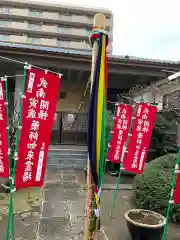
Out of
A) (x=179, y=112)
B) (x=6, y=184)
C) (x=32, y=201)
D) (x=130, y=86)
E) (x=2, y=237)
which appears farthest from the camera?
(x=130, y=86)

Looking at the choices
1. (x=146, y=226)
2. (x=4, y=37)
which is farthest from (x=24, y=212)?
(x=4, y=37)

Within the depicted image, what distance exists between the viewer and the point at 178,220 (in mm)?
5820

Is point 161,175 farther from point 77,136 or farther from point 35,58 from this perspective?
point 77,136

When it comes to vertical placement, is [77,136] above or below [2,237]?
above

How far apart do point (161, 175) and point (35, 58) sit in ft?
25.8

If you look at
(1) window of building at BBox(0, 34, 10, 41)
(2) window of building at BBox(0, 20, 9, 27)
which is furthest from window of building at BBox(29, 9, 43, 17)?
(1) window of building at BBox(0, 34, 10, 41)

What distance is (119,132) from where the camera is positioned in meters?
7.38

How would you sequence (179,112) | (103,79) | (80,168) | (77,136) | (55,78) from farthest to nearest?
(77,136)
(80,168)
(179,112)
(55,78)
(103,79)

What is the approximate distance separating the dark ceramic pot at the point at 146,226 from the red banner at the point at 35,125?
197 cm

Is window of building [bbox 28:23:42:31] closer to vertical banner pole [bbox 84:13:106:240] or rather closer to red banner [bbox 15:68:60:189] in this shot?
red banner [bbox 15:68:60:189]

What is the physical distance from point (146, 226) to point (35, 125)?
277 cm

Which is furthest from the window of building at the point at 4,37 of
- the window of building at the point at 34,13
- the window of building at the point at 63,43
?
the window of building at the point at 63,43

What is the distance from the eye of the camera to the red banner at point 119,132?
7.31 m

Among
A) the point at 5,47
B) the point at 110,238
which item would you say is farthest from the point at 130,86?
the point at 110,238
